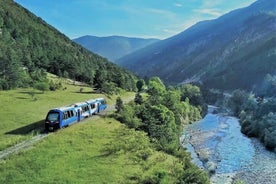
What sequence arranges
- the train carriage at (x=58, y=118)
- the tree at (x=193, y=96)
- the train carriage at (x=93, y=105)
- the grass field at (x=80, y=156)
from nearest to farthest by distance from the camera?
the grass field at (x=80, y=156) → the train carriage at (x=58, y=118) → the train carriage at (x=93, y=105) → the tree at (x=193, y=96)

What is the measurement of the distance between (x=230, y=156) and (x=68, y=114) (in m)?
36.0

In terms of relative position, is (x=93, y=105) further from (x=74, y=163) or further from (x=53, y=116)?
(x=74, y=163)

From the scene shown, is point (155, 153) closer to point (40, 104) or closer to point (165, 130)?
point (165, 130)

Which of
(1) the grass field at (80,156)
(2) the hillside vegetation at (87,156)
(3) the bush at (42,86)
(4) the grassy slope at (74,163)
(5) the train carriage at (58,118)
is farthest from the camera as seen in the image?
(3) the bush at (42,86)

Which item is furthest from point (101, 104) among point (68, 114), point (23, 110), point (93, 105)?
point (68, 114)

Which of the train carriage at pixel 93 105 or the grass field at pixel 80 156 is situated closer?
the grass field at pixel 80 156

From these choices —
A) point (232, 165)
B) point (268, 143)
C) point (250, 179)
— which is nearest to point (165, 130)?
point (232, 165)

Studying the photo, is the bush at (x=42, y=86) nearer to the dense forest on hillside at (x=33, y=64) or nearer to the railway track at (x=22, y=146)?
the dense forest on hillside at (x=33, y=64)

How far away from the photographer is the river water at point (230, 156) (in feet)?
197

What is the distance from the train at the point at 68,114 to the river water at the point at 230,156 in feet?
67.7

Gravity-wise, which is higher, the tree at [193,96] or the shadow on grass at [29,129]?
the shadow on grass at [29,129]

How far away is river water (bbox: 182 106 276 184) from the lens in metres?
60.2

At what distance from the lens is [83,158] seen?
1606 inches

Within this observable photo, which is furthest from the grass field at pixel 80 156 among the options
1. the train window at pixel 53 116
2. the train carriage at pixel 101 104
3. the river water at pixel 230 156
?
the river water at pixel 230 156
